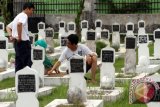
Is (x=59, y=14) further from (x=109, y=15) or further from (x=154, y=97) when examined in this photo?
(x=154, y=97)

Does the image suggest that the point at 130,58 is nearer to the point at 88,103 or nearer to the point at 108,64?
the point at 108,64

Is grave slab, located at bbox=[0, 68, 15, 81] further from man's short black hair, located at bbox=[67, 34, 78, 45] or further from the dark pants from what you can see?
man's short black hair, located at bbox=[67, 34, 78, 45]

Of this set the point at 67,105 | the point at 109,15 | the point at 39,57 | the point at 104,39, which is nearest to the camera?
the point at 67,105

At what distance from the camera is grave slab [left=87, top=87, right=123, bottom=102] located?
13.6 meters

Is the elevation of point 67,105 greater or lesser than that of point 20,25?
lesser

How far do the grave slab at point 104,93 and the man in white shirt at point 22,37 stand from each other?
161 cm

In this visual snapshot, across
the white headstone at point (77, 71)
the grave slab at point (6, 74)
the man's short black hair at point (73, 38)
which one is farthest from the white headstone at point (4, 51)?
the white headstone at point (77, 71)

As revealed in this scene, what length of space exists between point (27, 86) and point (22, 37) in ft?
11.3

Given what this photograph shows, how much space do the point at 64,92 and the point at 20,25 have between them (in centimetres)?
179

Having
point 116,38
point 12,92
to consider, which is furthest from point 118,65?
point 12,92

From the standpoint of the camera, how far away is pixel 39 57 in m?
15.3

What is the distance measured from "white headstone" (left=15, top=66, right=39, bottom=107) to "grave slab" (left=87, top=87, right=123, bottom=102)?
2157 mm

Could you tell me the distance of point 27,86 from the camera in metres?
11.5

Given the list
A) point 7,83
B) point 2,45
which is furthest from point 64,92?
point 2,45
